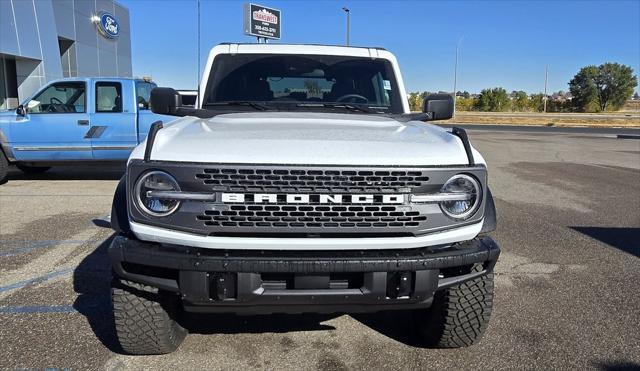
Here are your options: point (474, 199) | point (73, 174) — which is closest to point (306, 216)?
point (474, 199)

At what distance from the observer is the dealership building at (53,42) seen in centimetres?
1742

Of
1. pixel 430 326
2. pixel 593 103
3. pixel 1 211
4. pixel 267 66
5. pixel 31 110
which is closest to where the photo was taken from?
pixel 430 326

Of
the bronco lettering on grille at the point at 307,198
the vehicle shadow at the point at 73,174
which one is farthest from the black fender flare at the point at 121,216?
the vehicle shadow at the point at 73,174

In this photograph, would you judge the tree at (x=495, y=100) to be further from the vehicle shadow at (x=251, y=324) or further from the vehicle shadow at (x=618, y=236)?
the vehicle shadow at (x=251, y=324)

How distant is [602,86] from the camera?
75.7 meters

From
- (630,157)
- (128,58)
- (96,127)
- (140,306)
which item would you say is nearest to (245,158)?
(140,306)

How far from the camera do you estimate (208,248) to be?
96.1 inches

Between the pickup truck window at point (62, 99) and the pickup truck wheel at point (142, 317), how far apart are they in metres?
7.07

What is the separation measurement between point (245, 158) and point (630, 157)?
1641 cm

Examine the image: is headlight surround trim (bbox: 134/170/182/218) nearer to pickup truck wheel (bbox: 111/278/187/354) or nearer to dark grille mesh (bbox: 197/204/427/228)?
dark grille mesh (bbox: 197/204/427/228)

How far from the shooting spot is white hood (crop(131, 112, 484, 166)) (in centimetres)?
243

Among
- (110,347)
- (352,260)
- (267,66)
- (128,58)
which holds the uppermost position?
(128,58)

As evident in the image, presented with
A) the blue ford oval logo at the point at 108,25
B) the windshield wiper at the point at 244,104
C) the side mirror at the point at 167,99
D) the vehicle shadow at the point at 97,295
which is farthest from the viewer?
the blue ford oval logo at the point at 108,25

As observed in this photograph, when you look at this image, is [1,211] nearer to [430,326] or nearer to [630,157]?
[430,326]
